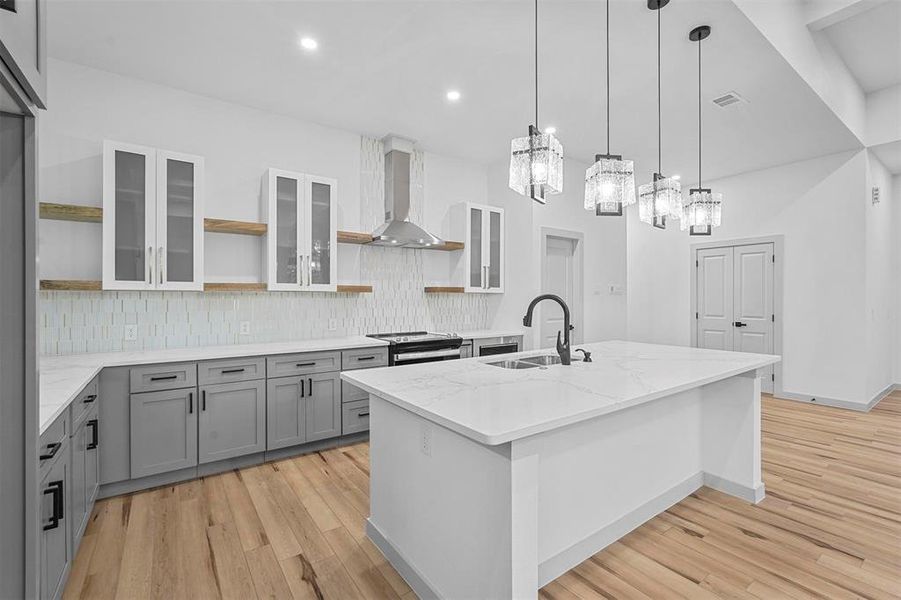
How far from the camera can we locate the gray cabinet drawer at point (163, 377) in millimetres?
2795

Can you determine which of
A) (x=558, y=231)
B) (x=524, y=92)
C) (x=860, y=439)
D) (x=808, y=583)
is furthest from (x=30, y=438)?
(x=860, y=439)

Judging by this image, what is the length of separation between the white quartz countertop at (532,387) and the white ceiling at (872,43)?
303 centimetres

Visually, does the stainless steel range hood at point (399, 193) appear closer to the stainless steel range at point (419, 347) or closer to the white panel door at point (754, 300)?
the stainless steel range at point (419, 347)

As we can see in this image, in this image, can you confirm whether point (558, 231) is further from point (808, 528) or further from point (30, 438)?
point (30, 438)

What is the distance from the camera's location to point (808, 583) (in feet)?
6.37

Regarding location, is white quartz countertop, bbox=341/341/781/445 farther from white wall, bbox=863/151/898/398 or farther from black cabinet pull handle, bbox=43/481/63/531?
white wall, bbox=863/151/898/398

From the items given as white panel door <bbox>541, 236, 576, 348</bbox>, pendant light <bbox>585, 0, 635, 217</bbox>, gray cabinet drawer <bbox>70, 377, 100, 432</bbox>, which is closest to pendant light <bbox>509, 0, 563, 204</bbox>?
pendant light <bbox>585, 0, 635, 217</bbox>

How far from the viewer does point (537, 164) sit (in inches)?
82.3

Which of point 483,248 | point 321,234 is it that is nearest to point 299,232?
point 321,234

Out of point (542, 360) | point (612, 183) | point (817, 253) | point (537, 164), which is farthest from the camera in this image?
point (817, 253)

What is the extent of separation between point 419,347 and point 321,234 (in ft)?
4.48

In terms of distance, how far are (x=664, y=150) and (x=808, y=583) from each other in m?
4.35

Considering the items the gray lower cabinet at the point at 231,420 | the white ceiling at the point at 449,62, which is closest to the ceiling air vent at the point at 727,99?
the white ceiling at the point at 449,62

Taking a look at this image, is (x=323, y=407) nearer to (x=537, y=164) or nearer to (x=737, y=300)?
(x=537, y=164)
